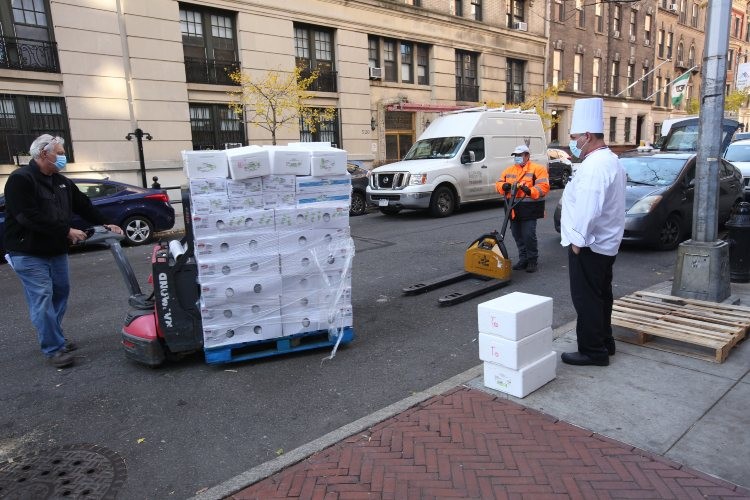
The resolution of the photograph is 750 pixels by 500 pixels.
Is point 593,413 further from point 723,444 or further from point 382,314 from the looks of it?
point 382,314

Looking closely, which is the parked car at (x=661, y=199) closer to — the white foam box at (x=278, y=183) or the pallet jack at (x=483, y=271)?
the pallet jack at (x=483, y=271)

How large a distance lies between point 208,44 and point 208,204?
→ 53.9 feet

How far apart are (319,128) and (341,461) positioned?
19342 millimetres

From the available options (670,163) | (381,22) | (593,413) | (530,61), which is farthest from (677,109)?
(593,413)

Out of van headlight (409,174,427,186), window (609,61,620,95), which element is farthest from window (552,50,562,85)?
van headlight (409,174,427,186)

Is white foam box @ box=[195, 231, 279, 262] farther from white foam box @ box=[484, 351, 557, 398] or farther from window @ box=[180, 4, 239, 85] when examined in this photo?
window @ box=[180, 4, 239, 85]

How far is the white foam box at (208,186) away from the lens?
13.7ft

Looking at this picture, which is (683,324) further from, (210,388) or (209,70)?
(209,70)

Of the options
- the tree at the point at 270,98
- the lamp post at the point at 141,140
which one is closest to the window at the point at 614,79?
the tree at the point at 270,98

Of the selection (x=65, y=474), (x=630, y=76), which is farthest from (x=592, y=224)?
(x=630, y=76)

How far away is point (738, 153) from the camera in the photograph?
14195mm

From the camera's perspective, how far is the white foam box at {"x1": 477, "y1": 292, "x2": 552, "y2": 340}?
12.1ft

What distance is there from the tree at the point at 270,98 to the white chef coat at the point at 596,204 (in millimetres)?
13834

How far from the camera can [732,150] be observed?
568 inches
